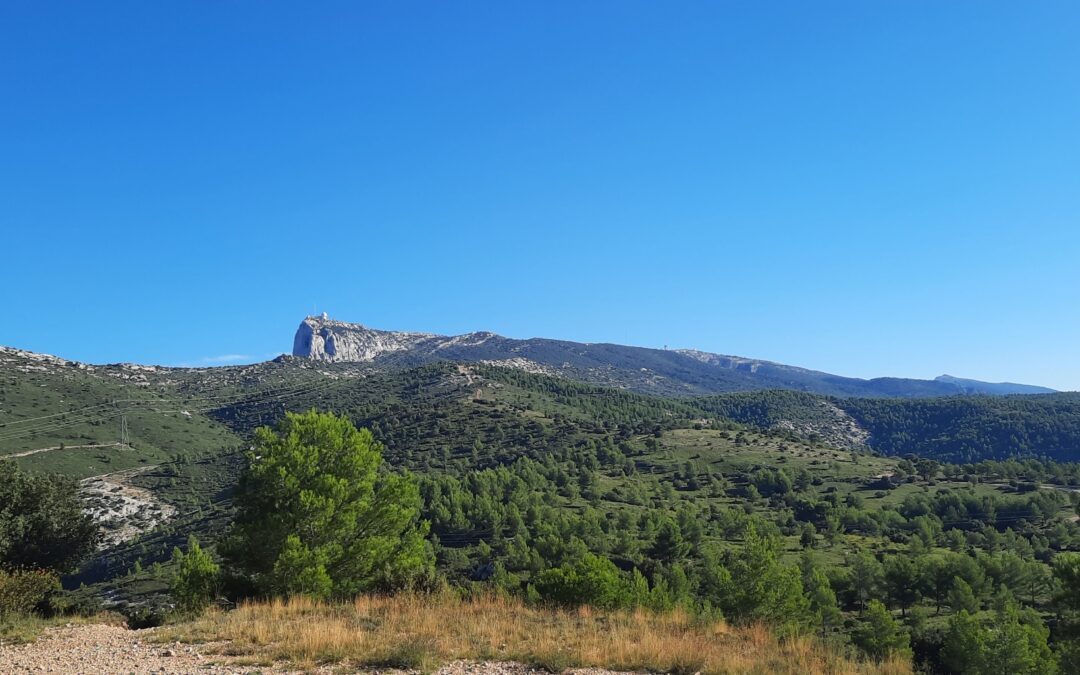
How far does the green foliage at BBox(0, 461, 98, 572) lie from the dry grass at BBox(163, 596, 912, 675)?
83.7 feet

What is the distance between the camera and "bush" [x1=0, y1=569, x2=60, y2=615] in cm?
1566

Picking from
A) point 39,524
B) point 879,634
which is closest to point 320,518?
point 39,524

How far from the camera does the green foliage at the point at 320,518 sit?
Result: 21562 millimetres

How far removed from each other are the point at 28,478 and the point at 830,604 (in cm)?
8605

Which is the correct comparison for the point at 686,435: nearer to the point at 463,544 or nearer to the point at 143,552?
the point at 463,544

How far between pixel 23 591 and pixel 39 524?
70.4 ft

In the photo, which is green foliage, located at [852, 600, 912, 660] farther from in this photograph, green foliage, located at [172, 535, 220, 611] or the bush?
the bush

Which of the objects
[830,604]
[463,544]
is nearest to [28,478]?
[463,544]

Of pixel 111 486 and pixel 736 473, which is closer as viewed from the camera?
pixel 111 486

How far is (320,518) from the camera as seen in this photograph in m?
23.2

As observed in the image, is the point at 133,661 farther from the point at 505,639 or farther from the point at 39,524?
the point at 39,524

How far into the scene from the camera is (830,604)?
262 feet

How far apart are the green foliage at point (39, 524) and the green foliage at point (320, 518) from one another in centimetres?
1764

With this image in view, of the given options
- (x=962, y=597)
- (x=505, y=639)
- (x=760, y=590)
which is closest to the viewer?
(x=505, y=639)
